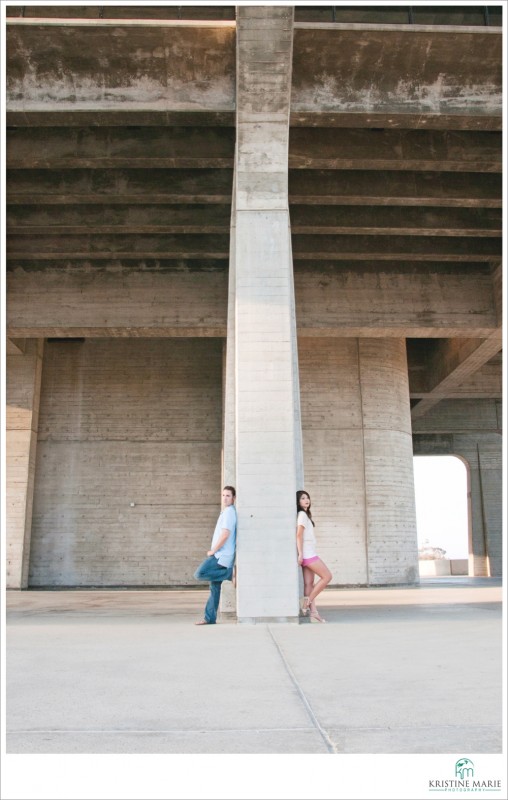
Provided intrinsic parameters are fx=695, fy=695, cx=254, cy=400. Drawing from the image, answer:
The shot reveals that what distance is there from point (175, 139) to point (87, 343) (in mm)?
10153

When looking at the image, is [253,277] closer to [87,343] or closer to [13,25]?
[13,25]

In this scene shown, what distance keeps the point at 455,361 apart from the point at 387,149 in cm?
958

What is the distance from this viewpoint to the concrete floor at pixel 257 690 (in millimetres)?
2633

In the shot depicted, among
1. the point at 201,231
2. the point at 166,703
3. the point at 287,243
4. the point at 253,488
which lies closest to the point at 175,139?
the point at 201,231

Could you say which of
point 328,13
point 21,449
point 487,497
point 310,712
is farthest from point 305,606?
point 487,497

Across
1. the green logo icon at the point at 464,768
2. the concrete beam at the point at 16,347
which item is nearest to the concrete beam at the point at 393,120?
the concrete beam at the point at 16,347

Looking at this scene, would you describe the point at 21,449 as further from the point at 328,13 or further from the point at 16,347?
the point at 328,13

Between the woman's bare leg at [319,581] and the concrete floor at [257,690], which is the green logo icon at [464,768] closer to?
the concrete floor at [257,690]

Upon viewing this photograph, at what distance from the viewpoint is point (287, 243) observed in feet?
31.8

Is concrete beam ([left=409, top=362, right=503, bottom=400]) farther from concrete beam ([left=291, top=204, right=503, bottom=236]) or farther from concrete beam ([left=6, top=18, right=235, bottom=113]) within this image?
concrete beam ([left=6, top=18, right=235, bottom=113])

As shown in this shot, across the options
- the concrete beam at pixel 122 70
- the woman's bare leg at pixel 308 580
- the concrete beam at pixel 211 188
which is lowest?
the woman's bare leg at pixel 308 580

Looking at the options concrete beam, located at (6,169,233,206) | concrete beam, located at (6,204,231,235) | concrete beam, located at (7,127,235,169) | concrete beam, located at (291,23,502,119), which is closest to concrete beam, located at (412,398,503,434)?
concrete beam, located at (6,204,231,235)

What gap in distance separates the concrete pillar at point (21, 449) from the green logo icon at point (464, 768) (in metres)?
18.5

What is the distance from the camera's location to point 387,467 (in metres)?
19.2
